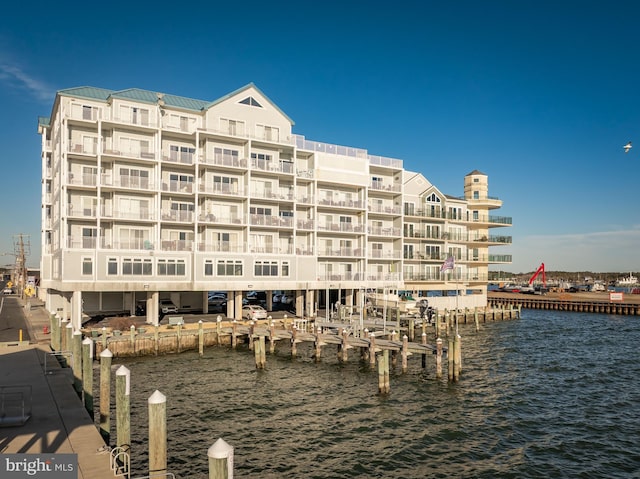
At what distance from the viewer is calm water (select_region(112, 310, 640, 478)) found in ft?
65.1

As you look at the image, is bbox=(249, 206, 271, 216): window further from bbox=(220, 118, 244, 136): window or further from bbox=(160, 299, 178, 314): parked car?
bbox=(160, 299, 178, 314): parked car

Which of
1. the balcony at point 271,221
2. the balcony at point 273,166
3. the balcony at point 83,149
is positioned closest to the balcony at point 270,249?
the balcony at point 271,221

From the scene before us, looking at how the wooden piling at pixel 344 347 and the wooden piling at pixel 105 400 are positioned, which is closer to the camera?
the wooden piling at pixel 105 400

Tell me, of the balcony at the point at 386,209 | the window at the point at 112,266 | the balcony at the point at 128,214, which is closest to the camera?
the window at the point at 112,266

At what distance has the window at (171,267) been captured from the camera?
48844 mm

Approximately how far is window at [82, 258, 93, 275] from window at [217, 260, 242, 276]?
1235cm

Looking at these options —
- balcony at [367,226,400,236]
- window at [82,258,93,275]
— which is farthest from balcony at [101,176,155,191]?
balcony at [367,226,400,236]

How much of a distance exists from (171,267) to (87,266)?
25.6ft

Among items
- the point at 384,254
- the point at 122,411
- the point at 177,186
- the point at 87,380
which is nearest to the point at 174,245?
the point at 177,186

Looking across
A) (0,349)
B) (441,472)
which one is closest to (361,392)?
(441,472)

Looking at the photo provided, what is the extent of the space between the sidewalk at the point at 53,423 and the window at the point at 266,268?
81.9ft

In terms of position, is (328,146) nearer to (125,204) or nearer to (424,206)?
(424,206)

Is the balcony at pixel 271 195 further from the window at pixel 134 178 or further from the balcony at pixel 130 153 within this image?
the balcony at pixel 130 153

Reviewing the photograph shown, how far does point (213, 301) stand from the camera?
2645 inches
